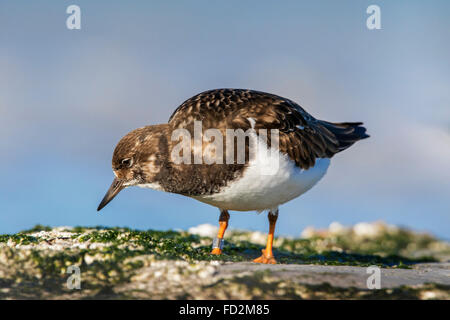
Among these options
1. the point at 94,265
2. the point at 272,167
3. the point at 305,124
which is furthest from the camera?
the point at 305,124

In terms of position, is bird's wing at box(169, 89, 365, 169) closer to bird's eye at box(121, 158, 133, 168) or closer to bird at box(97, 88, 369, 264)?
bird at box(97, 88, 369, 264)

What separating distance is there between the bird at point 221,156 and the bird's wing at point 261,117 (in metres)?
0.02

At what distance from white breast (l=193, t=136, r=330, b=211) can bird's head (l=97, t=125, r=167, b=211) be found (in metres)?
0.86

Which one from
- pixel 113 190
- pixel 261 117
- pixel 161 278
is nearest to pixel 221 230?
pixel 113 190

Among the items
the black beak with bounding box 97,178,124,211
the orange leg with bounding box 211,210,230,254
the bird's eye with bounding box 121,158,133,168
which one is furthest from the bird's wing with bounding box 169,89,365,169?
the orange leg with bounding box 211,210,230,254

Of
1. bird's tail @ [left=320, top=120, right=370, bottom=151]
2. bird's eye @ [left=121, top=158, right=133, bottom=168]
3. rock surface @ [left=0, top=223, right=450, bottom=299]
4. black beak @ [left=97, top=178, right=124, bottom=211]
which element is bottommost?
rock surface @ [left=0, top=223, right=450, bottom=299]

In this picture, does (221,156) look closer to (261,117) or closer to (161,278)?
(261,117)

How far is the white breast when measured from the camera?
7895mm

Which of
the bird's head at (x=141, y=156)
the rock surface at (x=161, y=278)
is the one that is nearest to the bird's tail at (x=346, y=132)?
the rock surface at (x=161, y=278)

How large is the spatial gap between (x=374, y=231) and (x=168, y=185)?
11.7 m

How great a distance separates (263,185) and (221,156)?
831 mm

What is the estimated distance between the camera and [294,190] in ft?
28.7
